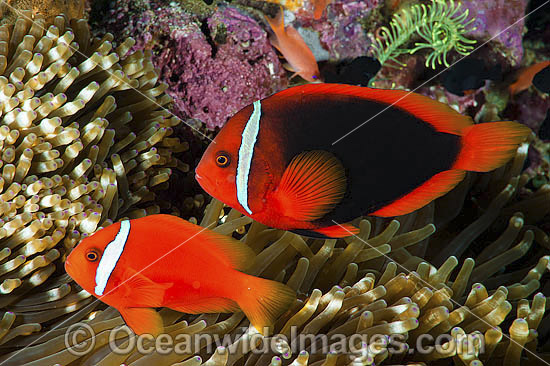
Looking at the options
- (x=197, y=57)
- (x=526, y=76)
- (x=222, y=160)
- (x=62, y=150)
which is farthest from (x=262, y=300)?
(x=526, y=76)

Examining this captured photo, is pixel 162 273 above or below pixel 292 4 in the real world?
below

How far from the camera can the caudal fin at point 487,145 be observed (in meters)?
1.16

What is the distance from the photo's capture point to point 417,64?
277 centimetres

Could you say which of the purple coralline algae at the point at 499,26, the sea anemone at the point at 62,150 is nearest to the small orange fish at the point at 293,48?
the sea anemone at the point at 62,150

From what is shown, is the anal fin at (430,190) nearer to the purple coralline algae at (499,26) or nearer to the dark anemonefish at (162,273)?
the dark anemonefish at (162,273)

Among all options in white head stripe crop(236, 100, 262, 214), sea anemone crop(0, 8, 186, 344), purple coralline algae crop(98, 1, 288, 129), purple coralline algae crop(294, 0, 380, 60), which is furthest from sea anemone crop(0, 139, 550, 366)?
purple coralline algae crop(294, 0, 380, 60)

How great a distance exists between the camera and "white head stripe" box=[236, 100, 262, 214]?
1.13 m

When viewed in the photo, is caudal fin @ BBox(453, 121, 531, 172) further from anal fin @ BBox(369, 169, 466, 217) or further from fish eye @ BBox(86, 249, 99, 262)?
fish eye @ BBox(86, 249, 99, 262)

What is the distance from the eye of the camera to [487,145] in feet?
3.84

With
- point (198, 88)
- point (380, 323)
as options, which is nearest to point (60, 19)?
point (198, 88)

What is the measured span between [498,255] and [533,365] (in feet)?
1.75

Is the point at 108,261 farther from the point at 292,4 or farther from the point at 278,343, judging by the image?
the point at 292,4

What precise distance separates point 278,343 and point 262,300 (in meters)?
0.12

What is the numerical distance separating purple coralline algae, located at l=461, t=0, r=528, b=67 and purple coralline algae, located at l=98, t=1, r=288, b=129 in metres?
1.45
